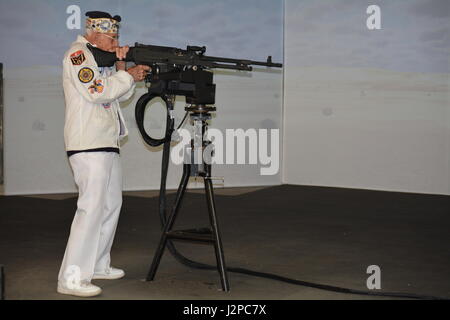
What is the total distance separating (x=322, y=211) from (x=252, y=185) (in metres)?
2.66

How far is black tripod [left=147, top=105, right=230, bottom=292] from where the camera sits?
3.87m

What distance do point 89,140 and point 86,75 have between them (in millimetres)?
368

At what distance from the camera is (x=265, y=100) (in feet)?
32.8

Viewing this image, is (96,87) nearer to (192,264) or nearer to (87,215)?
(87,215)

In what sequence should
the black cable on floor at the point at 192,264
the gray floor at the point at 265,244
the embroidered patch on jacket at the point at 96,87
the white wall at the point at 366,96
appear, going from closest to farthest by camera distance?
the embroidered patch on jacket at the point at 96,87, the black cable on floor at the point at 192,264, the gray floor at the point at 265,244, the white wall at the point at 366,96

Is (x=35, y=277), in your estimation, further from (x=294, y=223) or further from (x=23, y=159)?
(x=23, y=159)

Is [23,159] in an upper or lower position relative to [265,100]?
lower

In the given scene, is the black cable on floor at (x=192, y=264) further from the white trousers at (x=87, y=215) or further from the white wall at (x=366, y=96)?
the white wall at (x=366, y=96)

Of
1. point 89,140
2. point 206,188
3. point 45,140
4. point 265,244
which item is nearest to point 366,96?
point 45,140

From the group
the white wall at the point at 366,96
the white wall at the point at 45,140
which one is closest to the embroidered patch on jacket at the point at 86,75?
the white wall at the point at 45,140

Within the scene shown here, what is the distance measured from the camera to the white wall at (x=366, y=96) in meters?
9.03
